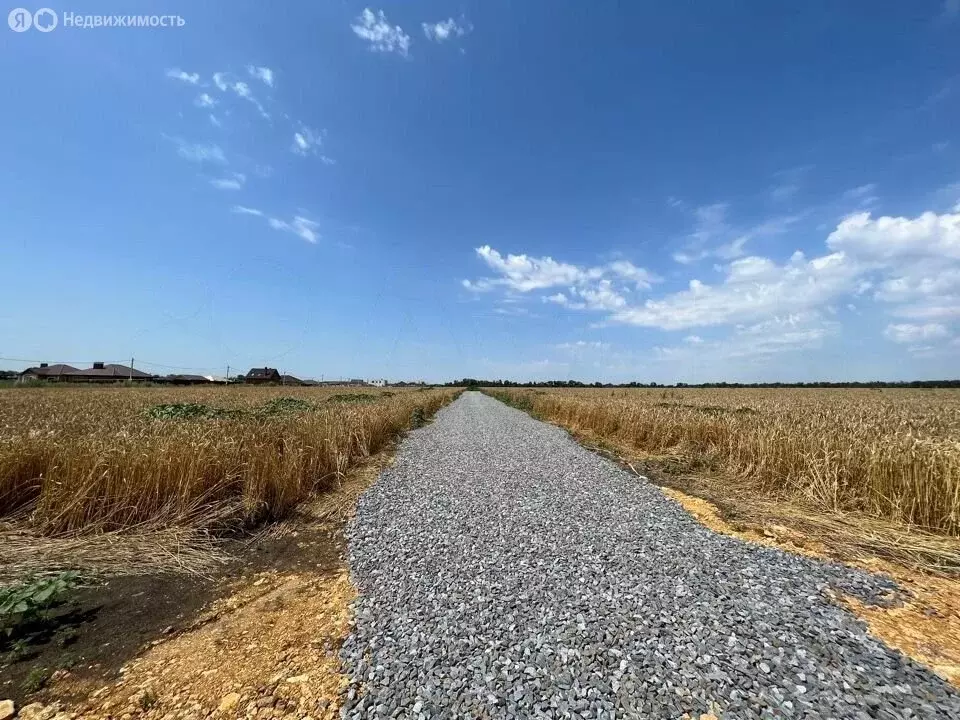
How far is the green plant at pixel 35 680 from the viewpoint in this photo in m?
2.55

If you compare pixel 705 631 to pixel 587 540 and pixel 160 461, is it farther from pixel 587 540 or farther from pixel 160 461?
pixel 160 461

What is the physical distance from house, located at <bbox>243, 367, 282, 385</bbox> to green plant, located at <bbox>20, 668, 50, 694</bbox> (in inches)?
3880

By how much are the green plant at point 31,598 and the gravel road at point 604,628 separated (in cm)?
250

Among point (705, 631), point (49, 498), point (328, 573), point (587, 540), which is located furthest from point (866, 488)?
point (49, 498)

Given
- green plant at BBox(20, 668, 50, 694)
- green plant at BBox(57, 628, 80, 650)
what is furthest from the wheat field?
green plant at BBox(57, 628, 80, 650)

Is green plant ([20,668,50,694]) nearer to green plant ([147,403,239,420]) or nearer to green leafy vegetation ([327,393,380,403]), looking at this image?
green plant ([147,403,239,420])

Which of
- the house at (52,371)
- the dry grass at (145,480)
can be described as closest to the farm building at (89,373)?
the house at (52,371)

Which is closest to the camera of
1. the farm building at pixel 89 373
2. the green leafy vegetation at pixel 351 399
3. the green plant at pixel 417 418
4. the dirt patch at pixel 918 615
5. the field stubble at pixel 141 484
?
the dirt patch at pixel 918 615

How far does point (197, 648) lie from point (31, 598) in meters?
1.63

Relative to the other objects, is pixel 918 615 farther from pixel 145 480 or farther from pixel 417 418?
pixel 417 418

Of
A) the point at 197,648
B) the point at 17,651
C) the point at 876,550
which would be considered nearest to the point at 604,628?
the point at 197,648

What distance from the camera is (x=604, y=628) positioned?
10.5 feet

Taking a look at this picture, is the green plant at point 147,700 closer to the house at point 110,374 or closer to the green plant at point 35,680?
the green plant at point 35,680

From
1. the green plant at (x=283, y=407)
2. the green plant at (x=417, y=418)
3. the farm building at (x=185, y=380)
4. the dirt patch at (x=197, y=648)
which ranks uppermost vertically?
the farm building at (x=185, y=380)
